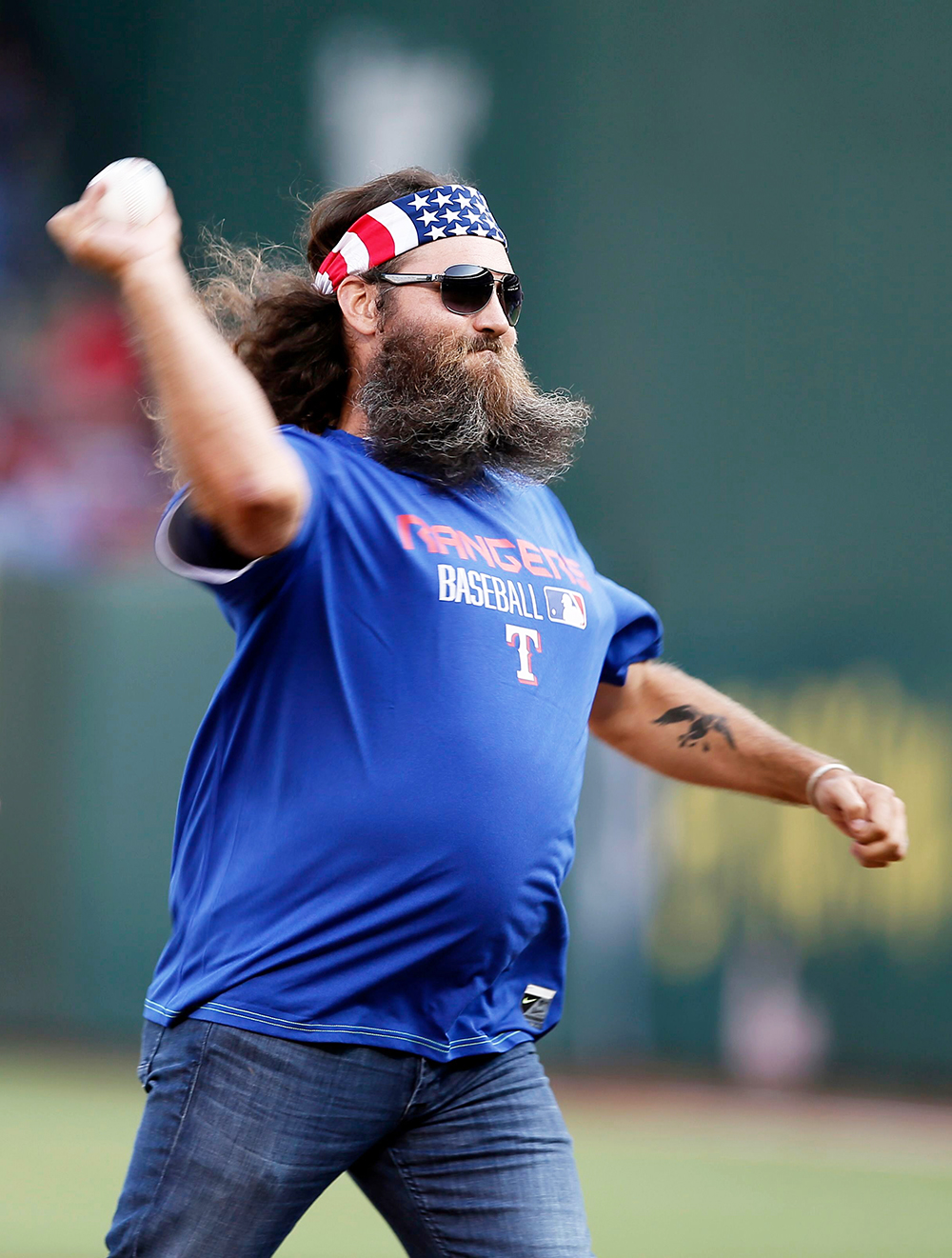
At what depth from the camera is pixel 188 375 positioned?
2.01 meters

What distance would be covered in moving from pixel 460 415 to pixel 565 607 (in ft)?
1.29

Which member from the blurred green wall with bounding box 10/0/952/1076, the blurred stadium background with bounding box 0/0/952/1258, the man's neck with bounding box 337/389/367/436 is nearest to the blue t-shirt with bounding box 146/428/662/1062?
the man's neck with bounding box 337/389/367/436

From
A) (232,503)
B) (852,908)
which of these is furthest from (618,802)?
(232,503)

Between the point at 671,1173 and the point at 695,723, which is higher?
the point at 695,723

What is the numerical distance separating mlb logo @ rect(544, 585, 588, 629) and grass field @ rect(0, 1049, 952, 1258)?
2963 mm

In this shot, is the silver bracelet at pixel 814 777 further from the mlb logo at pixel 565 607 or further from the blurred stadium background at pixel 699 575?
the blurred stadium background at pixel 699 575

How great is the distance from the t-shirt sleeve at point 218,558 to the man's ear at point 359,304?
0.69m

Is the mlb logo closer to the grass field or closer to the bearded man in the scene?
the bearded man

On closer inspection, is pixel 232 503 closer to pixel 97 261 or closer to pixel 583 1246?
pixel 97 261

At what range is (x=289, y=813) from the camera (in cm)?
234

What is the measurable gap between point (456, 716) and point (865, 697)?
5719mm

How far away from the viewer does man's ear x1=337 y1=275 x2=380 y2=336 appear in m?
2.95

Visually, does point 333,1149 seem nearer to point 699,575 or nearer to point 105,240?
point 105,240

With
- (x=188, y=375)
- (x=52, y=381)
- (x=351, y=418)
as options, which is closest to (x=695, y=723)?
(x=351, y=418)
